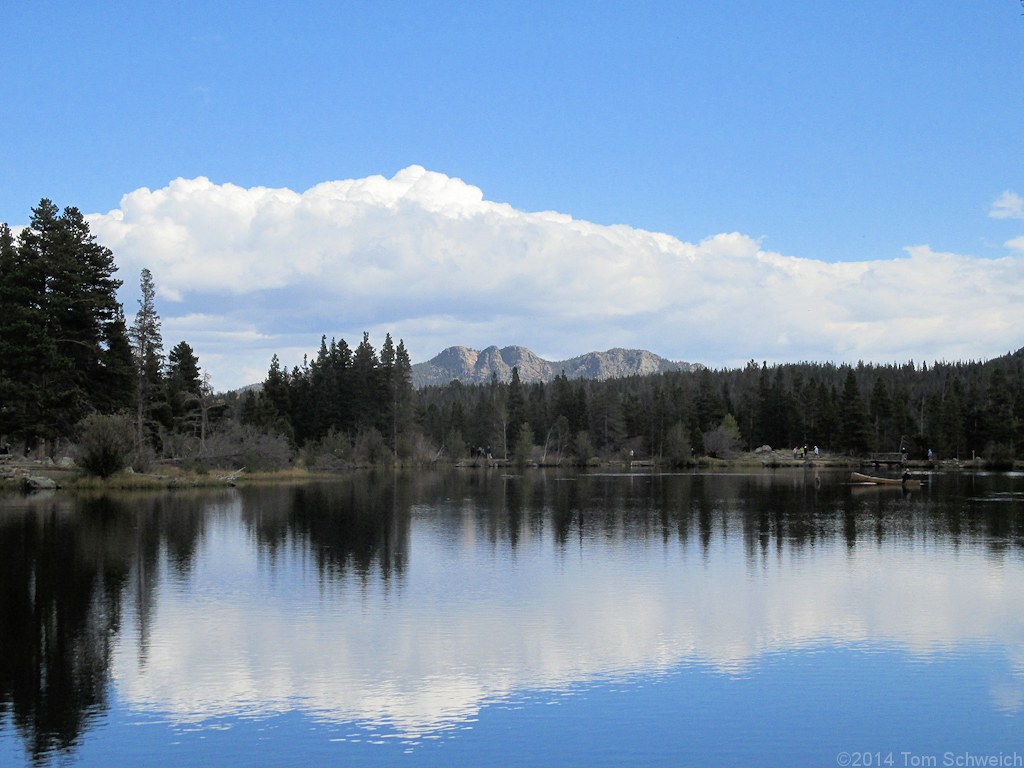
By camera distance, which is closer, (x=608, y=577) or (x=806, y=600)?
(x=806, y=600)

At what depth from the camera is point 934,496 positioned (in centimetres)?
5575

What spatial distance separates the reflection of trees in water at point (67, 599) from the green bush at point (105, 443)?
968cm

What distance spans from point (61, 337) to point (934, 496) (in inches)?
2069

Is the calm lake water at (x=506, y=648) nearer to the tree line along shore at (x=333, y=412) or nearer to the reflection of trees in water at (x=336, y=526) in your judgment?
the reflection of trees in water at (x=336, y=526)

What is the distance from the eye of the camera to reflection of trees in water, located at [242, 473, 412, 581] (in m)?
26.3

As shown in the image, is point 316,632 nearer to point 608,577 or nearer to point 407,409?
point 608,577

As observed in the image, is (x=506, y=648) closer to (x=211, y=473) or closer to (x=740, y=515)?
(x=740, y=515)

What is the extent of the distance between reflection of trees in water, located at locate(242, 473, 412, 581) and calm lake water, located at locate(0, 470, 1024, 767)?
31 centimetres

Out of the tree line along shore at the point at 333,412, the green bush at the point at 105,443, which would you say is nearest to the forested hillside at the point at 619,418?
the tree line along shore at the point at 333,412

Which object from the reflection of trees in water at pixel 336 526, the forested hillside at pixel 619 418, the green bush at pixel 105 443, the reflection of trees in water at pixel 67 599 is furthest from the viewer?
the forested hillside at pixel 619 418

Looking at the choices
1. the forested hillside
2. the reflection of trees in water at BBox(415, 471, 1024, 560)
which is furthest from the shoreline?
the reflection of trees in water at BBox(415, 471, 1024, 560)

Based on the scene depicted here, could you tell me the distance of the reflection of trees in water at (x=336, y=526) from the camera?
26.3 m

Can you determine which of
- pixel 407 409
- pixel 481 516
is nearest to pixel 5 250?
pixel 481 516

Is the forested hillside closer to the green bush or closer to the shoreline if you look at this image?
the shoreline
